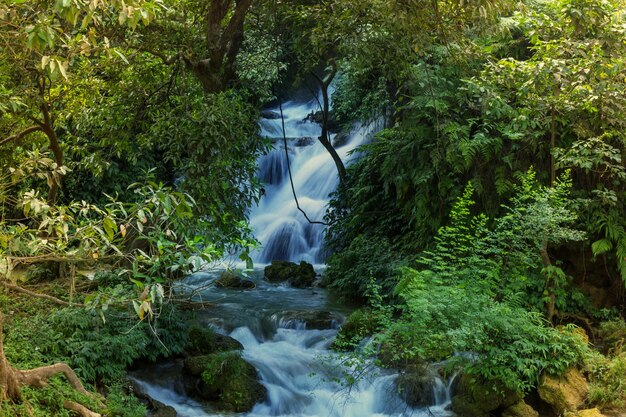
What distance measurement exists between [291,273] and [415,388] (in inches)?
231

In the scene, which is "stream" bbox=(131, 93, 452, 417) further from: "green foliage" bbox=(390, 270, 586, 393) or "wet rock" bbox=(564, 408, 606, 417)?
"wet rock" bbox=(564, 408, 606, 417)

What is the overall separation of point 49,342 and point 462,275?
5.18 metres

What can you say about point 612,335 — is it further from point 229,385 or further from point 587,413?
point 229,385

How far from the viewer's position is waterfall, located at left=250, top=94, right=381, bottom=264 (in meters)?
15.4

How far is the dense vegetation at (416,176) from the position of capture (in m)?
7.50

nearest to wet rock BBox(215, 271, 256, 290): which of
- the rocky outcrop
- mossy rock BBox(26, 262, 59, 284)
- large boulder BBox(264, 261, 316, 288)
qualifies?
large boulder BBox(264, 261, 316, 288)

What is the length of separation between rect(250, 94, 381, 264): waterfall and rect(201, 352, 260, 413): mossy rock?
5.65 m

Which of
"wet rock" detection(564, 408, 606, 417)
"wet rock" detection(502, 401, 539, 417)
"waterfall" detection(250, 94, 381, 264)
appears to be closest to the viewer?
"wet rock" detection(564, 408, 606, 417)

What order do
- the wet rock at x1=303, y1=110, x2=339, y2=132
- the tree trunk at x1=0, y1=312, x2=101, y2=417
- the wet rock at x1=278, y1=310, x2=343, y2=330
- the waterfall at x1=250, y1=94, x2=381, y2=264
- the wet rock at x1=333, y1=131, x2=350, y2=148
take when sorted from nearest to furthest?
the tree trunk at x1=0, y1=312, x2=101, y2=417, the wet rock at x1=278, y1=310, x2=343, y2=330, the waterfall at x1=250, y1=94, x2=381, y2=264, the wet rock at x1=333, y1=131, x2=350, y2=148, the wet rock at x1=303, y1=110, x2=339, y2=132

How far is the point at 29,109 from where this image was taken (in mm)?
8742

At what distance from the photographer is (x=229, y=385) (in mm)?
8266

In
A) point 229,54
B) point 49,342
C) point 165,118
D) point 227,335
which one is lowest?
point 227,335

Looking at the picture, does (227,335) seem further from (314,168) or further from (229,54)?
(314,168)

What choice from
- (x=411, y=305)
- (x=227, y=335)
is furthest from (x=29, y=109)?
(x=411, y=305)
